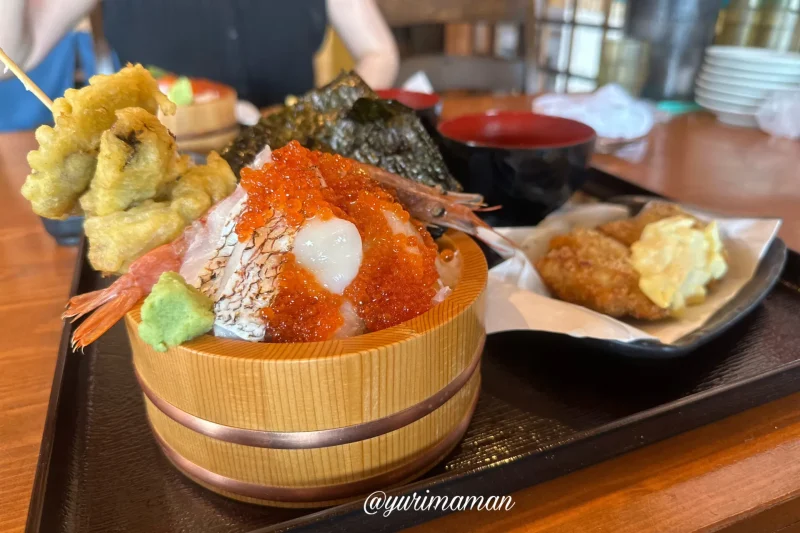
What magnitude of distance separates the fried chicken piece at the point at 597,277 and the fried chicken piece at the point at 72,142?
78 centimetres

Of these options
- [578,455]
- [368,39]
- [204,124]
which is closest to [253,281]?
[578,455]

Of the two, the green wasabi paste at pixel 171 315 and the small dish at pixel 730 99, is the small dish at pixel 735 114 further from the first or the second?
the green wasabi paste at pixel 171 315

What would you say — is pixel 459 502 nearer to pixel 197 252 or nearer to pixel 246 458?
pixel 246 458

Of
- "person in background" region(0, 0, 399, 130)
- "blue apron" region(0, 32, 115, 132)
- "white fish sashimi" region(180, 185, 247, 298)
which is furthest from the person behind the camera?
"blue apron" region(0, 32, 115, 132)

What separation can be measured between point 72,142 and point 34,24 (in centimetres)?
157

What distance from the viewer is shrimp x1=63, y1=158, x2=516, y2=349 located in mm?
705

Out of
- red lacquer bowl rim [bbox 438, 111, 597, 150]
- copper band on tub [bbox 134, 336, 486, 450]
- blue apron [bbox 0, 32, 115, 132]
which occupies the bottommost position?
blue apron [bbox 0, 32, 115, 132]

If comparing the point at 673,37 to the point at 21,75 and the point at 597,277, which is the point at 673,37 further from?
the point at 21,75

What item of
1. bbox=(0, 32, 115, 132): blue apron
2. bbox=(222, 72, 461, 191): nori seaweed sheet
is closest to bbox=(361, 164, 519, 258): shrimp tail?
bbox=(222, 72, 461, 191): nori seaweed sheet

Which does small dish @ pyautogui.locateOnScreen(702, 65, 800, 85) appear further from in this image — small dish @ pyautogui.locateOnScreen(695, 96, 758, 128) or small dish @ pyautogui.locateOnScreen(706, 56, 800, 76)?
small dish @ pyautogui.locateOnScreen(695, 96, 758, 128)

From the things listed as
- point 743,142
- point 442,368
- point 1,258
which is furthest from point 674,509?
point 743,142

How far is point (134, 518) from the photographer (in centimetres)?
68

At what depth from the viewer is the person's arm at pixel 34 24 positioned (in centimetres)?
165

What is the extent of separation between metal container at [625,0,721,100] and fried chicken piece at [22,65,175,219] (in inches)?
94.3
